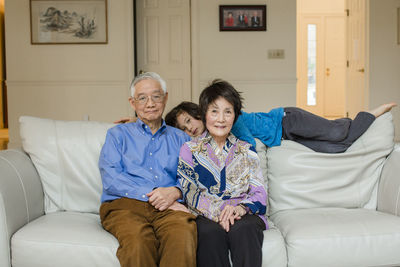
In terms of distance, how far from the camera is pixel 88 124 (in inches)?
87.7

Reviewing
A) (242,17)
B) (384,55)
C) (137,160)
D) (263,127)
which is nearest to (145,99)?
(137,160)

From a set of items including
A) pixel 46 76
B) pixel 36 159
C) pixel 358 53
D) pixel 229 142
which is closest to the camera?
pixel 229 142

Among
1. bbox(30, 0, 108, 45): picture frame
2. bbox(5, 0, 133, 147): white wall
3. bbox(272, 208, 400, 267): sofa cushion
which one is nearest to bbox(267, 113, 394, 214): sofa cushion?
bbox(272, 208, 400, 267): sofa cushion

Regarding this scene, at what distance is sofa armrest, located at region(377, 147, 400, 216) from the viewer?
201 centimetres

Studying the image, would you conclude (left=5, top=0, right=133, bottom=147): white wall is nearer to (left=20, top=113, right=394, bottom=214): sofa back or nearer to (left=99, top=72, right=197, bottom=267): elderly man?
(left=20, top=113, right=394, bottom=214): sofa back

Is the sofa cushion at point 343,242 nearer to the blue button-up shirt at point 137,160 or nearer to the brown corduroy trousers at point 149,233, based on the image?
the brown corduroy trousers at point 149,233

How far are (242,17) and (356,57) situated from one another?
2.05 m

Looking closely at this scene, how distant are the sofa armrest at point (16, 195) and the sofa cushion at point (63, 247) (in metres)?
0.04

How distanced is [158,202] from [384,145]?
1.23 metres

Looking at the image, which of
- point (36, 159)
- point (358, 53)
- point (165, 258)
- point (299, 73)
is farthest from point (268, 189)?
point (299, 73)

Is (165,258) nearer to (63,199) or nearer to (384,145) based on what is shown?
(63,199)

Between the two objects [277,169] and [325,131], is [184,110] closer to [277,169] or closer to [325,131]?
[277,169]

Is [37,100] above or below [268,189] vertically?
above

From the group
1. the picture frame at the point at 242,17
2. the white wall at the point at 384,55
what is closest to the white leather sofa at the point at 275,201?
the picture frame at the point at 242,17
